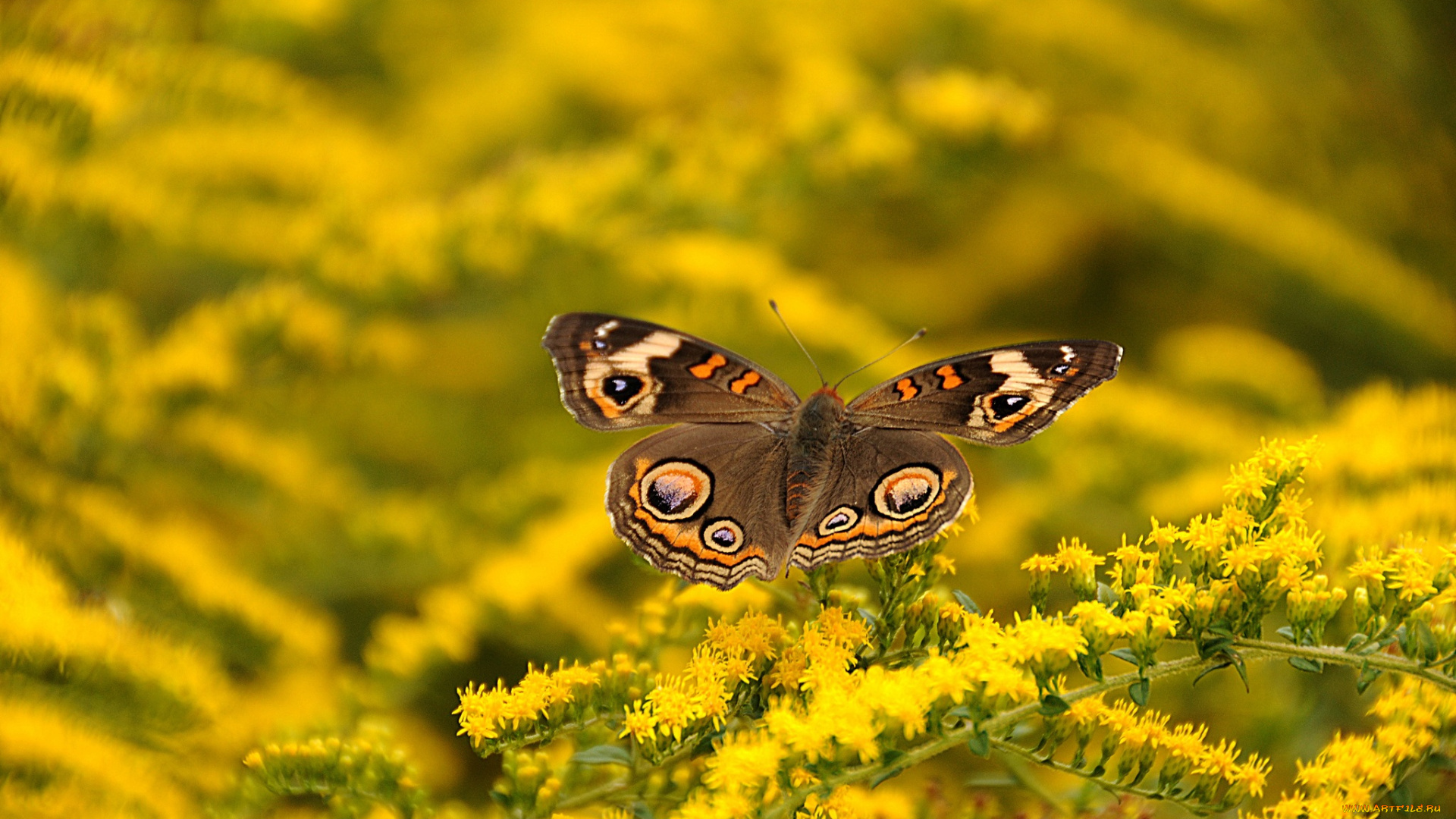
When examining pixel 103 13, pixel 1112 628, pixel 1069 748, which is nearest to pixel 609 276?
pixel 103 13

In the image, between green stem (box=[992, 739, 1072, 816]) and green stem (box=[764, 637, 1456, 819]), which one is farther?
green stem (box=[992, 739, 1072, 816])

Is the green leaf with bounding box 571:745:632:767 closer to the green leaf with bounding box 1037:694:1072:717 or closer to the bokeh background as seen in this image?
the green leaf with bounding box 1037:694:1072:717

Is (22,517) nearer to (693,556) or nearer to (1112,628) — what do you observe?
(693,556)

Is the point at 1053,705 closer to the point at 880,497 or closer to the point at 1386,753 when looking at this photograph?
the point at 880,497

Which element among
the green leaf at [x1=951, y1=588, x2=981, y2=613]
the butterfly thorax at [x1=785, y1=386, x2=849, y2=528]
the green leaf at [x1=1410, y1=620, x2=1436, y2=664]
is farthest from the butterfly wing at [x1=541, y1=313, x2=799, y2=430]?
the green leaf at [x1=1410, y1=620, x2=1436, y2=664]

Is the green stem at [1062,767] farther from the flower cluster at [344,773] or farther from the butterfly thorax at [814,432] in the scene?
the flower cluster at [344,773]

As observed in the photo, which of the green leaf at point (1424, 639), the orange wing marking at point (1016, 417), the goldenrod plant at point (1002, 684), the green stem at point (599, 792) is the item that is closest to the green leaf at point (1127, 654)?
the goldenrod plant at point (1002, 684)
